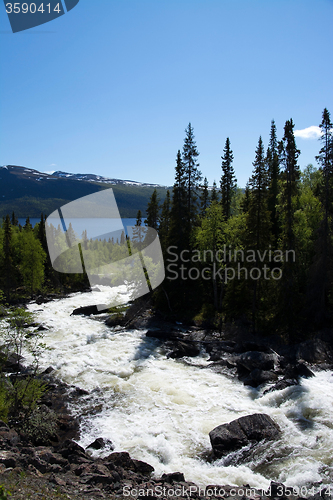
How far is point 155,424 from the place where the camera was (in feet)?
47.0

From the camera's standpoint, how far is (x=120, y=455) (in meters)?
11.6

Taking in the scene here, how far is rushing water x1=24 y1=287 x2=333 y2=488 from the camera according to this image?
11320 millimetres

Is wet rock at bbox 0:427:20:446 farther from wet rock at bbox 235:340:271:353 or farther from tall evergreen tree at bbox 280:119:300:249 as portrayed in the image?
tall evergreen tree at bbox 280:119:300:249

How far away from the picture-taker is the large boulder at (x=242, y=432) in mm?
12484

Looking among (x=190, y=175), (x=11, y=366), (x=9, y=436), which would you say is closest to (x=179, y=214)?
(x=190, y=175)

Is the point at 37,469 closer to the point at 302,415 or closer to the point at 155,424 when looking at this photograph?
the point at 155,424

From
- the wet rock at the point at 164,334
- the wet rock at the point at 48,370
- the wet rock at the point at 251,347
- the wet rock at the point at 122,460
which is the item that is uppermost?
the wet rock at the point at 122,460

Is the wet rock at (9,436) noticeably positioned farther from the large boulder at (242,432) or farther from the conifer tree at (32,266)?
the conifer tree at (32,266)

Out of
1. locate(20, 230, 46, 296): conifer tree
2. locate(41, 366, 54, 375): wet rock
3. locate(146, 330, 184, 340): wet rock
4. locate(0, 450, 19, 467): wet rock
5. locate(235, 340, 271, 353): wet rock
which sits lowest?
locate(146, 330, 184, 340): wet rock

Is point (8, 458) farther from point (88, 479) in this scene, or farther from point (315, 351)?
point (315, 351)

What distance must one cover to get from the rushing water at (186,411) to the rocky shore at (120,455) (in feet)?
2.01

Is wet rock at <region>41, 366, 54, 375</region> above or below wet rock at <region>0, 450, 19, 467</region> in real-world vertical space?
below

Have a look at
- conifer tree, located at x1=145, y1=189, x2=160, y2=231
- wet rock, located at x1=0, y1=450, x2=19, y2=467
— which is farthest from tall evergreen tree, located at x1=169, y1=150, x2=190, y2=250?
wet rock, located at x1=0, y1=450, x2=19, y2=467

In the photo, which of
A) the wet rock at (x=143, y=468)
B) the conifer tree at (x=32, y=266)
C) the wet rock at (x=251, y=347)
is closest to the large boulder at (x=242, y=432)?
the wet rock at (x=143, y=468)
